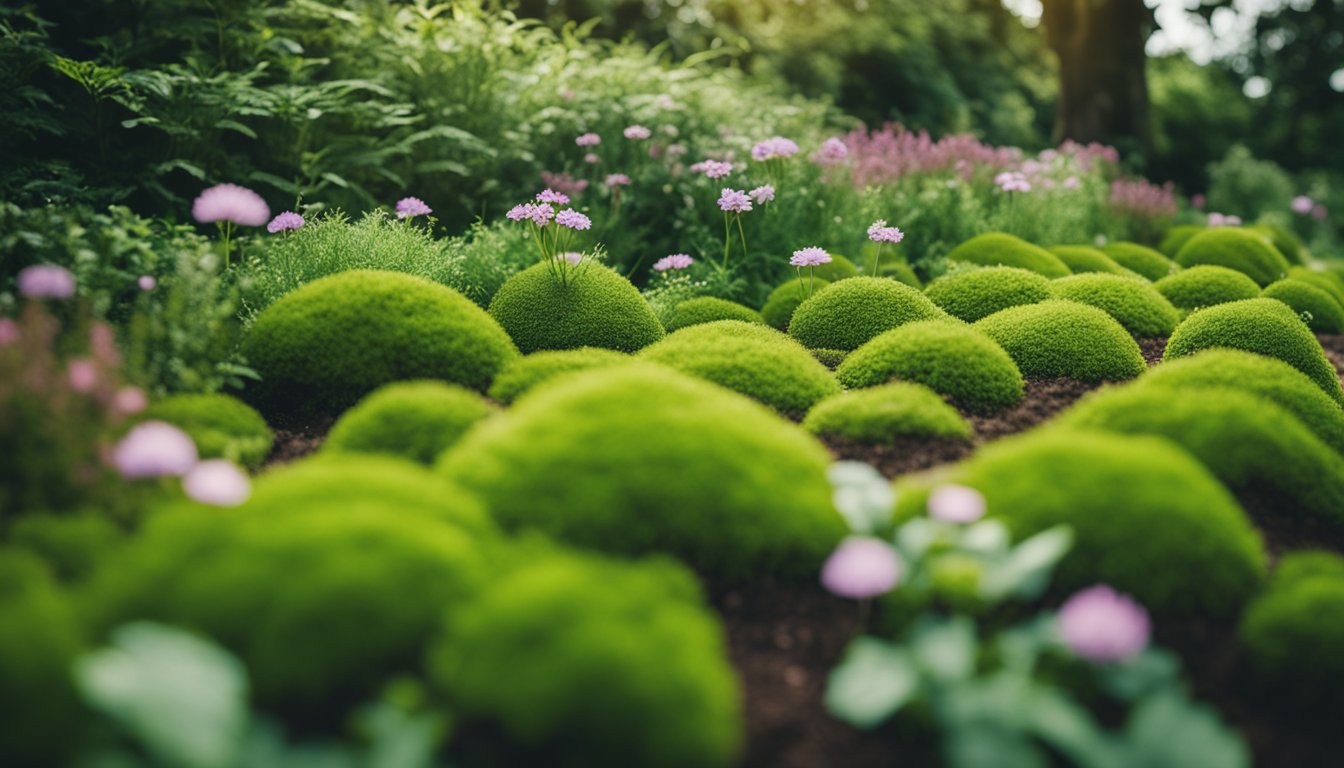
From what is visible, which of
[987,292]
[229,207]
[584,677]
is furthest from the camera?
[987,292]

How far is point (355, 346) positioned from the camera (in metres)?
4.04

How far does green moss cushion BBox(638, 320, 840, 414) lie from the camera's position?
411cm

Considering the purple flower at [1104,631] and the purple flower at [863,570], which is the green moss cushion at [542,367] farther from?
the purple flower at [1104,631]

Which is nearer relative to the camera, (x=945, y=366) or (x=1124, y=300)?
(x=945, y=366)

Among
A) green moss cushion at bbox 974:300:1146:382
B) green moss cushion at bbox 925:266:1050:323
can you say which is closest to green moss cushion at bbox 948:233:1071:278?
green moss cushion at bbox 925:266:1050:323

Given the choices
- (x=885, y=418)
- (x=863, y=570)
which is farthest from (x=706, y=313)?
(x=863, y=570)

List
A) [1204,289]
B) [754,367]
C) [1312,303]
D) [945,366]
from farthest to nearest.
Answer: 1. [1312,303]
2. [1204,289]
3. [945,366]
4. [754,367]

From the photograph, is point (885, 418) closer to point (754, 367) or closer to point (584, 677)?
point (754, 367)

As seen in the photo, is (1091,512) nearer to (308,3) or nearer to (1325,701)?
(1325,701)

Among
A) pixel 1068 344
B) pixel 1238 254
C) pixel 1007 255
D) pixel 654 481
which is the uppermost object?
pixel 654 481

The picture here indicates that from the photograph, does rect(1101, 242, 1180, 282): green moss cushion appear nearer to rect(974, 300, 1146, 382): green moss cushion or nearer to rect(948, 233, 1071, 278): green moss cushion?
rect(948, 233, 1071, 278): green moss cushion

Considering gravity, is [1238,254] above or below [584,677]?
below

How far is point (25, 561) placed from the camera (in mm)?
2166

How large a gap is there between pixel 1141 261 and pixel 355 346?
7308 millimetres
